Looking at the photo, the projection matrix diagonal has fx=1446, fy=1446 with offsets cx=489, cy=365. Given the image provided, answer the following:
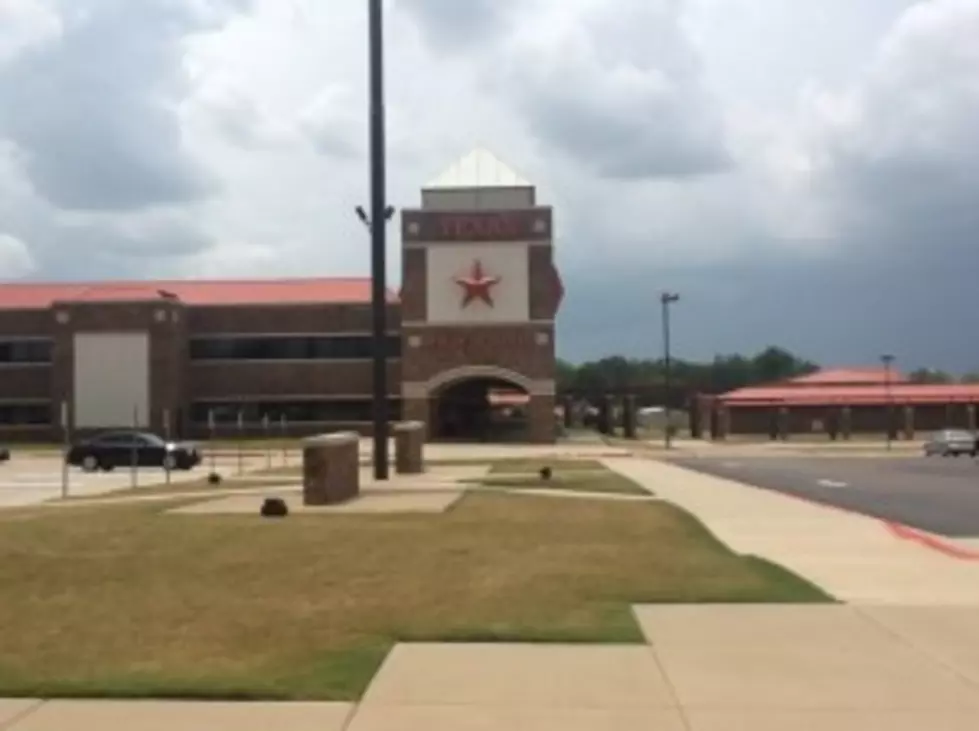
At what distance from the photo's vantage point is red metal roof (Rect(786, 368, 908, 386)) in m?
113

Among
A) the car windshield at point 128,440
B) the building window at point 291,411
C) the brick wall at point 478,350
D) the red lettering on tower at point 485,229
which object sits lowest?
the car windshield at point 128,440

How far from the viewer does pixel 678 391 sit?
484ft

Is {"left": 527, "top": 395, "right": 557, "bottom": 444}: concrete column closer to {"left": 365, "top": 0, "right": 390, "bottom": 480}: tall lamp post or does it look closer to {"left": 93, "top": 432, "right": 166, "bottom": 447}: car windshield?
{"left": 93, "top": 432, "right": 166, "bottom": 447}: car windshield

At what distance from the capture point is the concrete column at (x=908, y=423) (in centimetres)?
9756

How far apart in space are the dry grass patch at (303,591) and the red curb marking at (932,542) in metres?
2.71

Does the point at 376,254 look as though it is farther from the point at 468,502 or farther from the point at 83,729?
the point at 83,729

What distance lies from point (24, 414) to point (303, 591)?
286ft

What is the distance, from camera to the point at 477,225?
8788cm

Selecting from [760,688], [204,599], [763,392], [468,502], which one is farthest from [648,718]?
[763,392]

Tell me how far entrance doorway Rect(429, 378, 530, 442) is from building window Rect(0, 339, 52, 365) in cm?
2575

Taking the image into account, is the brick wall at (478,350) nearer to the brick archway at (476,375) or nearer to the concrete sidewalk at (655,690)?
the brick archway at (476,375)

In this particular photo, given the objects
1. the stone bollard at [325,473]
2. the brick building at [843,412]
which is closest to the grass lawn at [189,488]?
the stone bollard at [325,473]

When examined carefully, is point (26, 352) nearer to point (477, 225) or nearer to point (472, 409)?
point (477, 225)

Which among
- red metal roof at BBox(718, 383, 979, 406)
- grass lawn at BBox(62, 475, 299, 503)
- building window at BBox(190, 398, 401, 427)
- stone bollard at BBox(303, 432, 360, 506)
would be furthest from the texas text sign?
stone bollard at BBox(303, 432, 360, 506)
